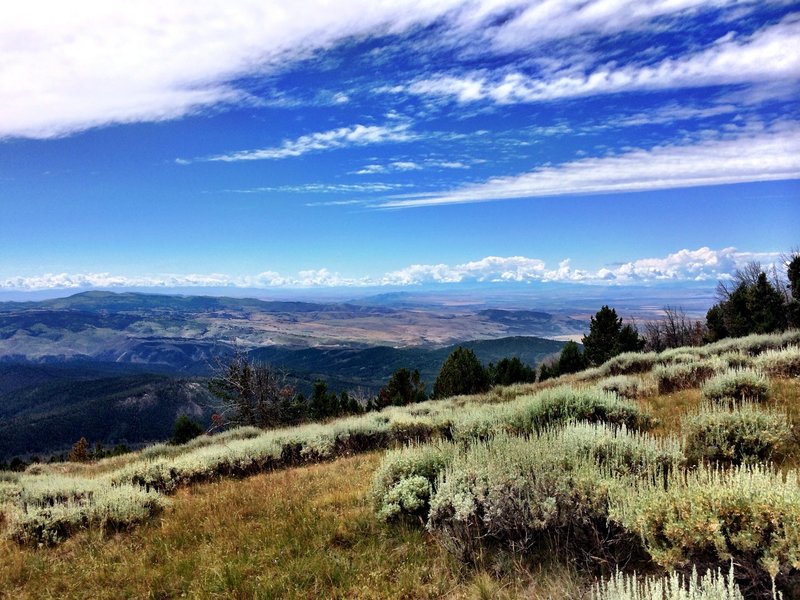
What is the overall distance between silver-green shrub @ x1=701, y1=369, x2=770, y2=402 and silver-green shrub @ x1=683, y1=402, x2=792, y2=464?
287 cm

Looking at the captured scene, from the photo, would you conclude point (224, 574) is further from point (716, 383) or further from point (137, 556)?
point (716, 383)

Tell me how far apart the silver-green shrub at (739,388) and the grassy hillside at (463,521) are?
3.7 inches

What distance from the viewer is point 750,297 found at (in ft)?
156

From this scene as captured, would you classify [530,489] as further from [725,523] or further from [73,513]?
[73,513]

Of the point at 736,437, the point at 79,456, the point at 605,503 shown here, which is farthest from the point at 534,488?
the point at 79,456

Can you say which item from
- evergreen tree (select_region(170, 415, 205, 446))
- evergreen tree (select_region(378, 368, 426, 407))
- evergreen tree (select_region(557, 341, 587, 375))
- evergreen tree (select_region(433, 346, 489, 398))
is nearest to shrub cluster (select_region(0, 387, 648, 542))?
evergreen tree (select_region(170, 415, 205, 446))

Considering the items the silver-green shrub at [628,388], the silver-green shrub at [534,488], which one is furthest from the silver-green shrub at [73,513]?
the silver-green shrub at [628,388]

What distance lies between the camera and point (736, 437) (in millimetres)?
5578

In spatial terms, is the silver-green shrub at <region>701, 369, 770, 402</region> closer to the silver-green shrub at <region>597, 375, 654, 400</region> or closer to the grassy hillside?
the grassy hillside

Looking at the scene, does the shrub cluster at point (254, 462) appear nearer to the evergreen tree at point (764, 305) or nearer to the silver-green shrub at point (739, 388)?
the silver-green shrub at point (739, 388)

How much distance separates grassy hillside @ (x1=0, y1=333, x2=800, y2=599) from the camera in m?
3.41

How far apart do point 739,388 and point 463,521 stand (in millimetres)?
7242

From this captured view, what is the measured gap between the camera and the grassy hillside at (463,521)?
3414mm

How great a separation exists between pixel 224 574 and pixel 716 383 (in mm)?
9206
